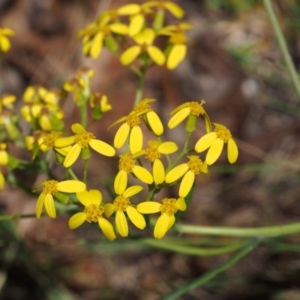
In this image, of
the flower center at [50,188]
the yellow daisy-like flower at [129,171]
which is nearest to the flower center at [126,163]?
the yellow daisy-like flower at [129,171]

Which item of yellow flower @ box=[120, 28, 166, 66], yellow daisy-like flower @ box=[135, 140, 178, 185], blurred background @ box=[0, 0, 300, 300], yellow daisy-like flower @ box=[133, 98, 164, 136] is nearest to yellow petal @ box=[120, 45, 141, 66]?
yellow flower @ box=[120, 28, 166, 66]

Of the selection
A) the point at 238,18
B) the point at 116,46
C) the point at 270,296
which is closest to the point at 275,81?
the point at 238,18

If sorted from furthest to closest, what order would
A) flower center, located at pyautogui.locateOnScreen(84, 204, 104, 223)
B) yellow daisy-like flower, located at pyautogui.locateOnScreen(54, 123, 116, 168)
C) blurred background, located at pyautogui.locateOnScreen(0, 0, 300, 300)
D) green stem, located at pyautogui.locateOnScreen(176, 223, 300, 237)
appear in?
blurred background, located at pyautogui.locateOnScreen(0, 0, 300, 300) < green stem, located at pyautogui.locateOnScreen(176, 223, 300, 237) < yellow daisy-like flower, located at pyautogui.locateOnScreen(54, 123, 116, 168) < flower center, located at pyautogui.locateOnScreen(84, 204, 104, 223)

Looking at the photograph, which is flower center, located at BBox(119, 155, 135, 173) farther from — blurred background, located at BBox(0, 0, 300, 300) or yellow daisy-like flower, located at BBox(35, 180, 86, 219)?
blurred background, located at BBox(0, 0, 300, 300)

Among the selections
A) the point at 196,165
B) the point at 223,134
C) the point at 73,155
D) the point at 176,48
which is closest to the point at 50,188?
the point at 73,155

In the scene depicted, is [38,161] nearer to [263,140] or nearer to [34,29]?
[263,140]

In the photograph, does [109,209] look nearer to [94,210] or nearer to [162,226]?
[94,210]
